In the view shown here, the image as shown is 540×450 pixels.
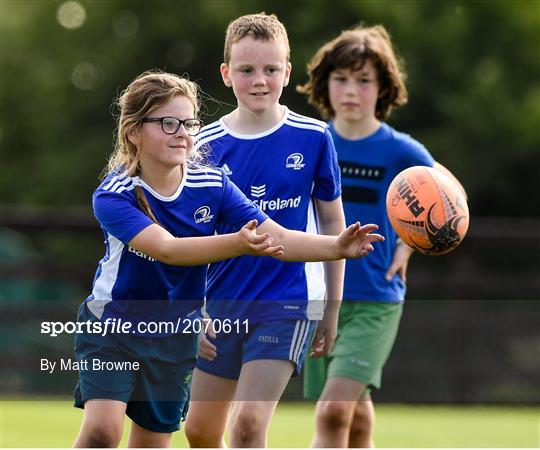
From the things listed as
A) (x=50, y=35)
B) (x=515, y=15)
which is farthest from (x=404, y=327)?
(x=50, y=35)

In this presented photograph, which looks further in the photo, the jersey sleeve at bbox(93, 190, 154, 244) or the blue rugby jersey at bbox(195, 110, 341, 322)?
the blue rugby jersey at bbox(195, 110, 341, 322)

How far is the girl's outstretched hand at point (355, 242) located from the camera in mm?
4328

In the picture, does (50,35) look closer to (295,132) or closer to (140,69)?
(140,69)

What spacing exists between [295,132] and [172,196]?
2.48 feet

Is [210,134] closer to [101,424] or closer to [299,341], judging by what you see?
[299,341]

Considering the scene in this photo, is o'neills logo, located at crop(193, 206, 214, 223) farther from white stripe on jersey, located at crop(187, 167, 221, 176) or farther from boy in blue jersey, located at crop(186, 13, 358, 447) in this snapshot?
boy in blue jersey, located at crop(186, 13, 358, 447)

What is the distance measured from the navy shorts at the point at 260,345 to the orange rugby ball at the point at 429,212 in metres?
0.57

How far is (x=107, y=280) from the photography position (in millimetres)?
4551

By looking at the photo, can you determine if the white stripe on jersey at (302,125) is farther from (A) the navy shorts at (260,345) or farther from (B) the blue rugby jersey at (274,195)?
(A) the navy shorts at (260,345)

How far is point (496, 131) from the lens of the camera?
53.8ft

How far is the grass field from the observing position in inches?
325

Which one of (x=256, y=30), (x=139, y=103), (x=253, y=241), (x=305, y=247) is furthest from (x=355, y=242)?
(x=256, y=30)

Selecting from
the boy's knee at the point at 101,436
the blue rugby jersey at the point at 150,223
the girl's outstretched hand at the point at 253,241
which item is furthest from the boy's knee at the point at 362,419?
the girl's outstretched hand at the point at 253,241

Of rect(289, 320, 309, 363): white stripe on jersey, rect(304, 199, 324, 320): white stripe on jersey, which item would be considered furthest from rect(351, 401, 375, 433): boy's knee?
rect(289, 320, 309, 363): white stripe on jersey
